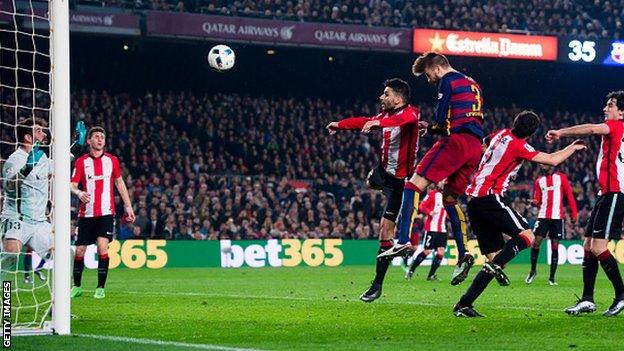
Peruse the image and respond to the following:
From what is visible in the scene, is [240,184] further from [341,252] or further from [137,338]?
[137,338]

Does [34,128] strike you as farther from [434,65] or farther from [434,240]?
[434,240]

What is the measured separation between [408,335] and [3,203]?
648 centimetres

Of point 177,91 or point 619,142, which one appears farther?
point 177,91

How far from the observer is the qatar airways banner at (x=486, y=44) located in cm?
3625

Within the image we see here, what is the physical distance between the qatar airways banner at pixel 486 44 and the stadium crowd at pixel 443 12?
0.48 m

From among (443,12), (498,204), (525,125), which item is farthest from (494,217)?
(443,12)

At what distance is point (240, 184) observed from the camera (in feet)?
109

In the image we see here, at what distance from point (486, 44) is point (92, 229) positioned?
2436 cm

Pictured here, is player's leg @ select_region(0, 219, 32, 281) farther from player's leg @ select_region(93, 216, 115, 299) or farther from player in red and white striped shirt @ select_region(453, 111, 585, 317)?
player in red and white striped shirt @ select_region(453, 111, 585, 317)

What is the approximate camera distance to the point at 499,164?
1073 cm

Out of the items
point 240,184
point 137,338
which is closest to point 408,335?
point 137,338

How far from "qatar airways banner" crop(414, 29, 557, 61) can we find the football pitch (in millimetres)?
19408

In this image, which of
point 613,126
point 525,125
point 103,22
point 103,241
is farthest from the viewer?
point 103,22

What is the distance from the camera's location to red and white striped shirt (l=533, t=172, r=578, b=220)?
19.9m
